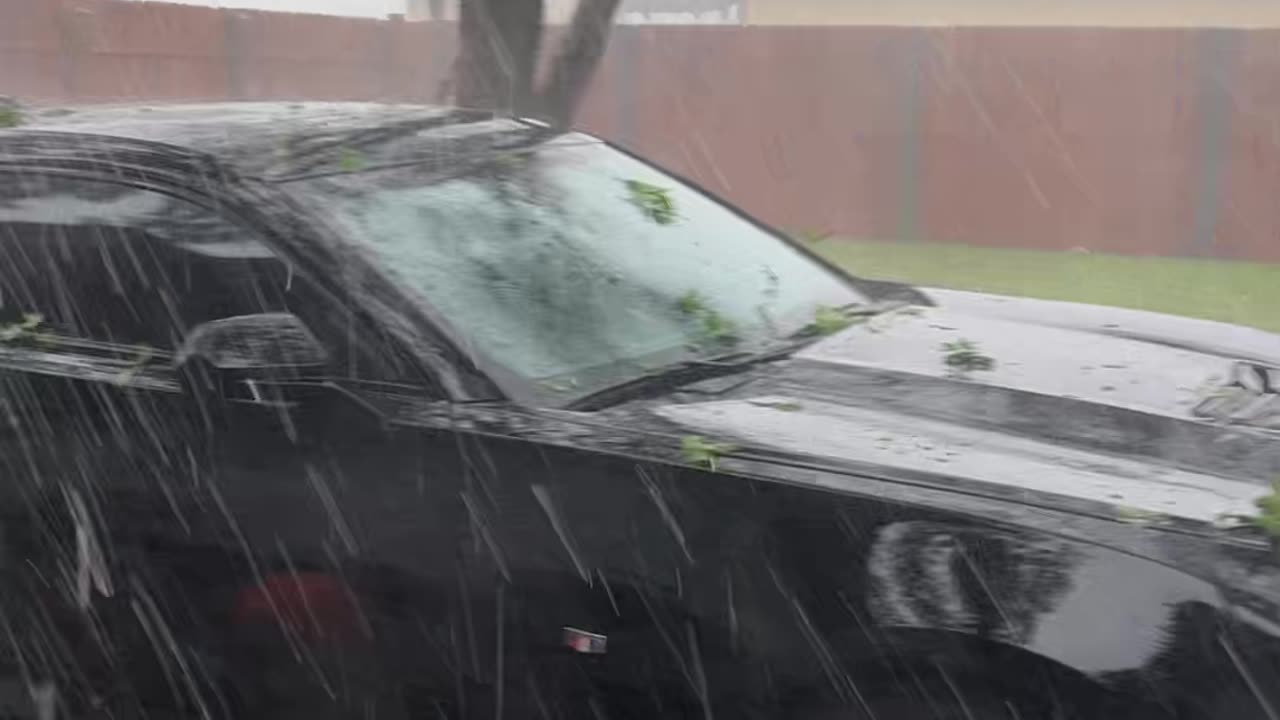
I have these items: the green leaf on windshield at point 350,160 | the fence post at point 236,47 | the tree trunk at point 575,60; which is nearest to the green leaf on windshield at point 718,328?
the green leaf on windshield at point 350,160

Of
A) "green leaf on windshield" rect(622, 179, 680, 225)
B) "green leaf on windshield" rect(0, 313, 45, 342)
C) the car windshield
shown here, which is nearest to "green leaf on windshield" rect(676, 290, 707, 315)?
the car windshield

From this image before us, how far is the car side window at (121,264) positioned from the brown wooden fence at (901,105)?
10.8 meters

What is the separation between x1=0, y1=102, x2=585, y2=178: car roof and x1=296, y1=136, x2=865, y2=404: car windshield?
109 mm

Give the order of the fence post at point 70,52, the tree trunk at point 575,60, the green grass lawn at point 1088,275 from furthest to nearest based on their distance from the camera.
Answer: the fence post at point 70,52, the green grass lawn at point 1088,275, the tree trunk at point 575,60

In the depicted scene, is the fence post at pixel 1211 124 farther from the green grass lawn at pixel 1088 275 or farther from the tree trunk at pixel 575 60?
the tree trunk at pixel 575 60

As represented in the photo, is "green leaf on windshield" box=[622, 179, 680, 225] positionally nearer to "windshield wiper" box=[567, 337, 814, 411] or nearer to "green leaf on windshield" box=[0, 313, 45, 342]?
"windshield wiper" box=[567, 337, 814, 411]

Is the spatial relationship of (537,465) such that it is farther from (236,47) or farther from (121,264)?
(236,47)

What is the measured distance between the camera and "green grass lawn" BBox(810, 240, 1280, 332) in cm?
1005

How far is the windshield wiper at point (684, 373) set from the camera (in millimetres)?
2965

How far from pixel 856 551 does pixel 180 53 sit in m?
13.6

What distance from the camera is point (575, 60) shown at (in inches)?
319

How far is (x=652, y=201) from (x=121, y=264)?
4.72 feet

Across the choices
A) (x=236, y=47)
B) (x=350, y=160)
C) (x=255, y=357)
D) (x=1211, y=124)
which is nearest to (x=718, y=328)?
(x=350, y=160)

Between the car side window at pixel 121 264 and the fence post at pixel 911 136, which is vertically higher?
the car side window at pixel 121 264
